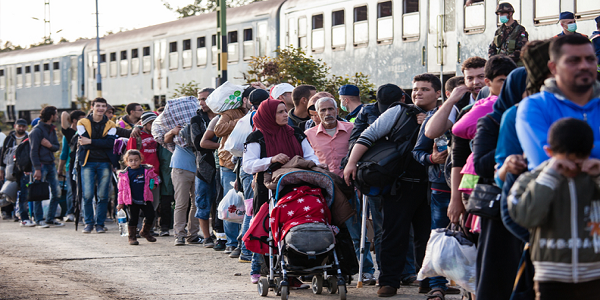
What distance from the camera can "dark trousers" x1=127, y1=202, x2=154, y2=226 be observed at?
34.2 feet

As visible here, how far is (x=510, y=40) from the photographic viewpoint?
870cm

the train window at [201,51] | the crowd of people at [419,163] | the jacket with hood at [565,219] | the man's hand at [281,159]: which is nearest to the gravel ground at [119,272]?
the crowd of people at [419,163]

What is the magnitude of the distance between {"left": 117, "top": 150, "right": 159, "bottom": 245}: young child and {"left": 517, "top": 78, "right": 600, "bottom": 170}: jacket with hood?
24.8 feet

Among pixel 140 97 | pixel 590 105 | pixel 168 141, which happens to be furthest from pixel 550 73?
pixel 140 97

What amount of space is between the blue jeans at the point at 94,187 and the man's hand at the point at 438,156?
6.84 m

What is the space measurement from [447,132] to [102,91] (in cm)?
2797

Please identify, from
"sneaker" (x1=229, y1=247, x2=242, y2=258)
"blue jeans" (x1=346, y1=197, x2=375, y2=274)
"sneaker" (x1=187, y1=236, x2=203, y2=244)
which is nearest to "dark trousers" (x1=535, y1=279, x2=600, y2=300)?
"blue jeans" (x1=346, y1=197, x2=375, y2=274)

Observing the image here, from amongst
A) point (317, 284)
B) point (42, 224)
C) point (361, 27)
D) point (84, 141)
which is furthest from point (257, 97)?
point (361, 27)

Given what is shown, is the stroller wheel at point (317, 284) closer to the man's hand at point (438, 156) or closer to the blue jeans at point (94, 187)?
the man's hand at point (438, 156)

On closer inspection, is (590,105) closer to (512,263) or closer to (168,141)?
(512,263)

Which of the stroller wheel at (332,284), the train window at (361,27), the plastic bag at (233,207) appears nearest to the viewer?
the stroller wheel at (332,284)

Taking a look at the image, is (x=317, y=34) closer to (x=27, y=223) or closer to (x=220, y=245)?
(x=27, y=223)

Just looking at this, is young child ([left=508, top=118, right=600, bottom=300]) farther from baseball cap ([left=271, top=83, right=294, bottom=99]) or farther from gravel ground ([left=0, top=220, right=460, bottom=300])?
baseball cap ([left=271, top=83, right=294, bottom=99])

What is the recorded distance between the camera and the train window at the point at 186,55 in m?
25.5
